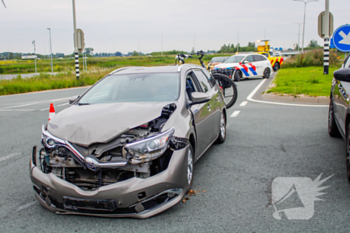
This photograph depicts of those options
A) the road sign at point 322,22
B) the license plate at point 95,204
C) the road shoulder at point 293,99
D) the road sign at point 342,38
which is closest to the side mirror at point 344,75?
the license plate at point 95,204

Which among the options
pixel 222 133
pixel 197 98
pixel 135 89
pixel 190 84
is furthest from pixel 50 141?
pixel 222 133

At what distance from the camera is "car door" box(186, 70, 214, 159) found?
508cm

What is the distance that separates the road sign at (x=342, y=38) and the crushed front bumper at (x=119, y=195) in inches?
376

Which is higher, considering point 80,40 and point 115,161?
point 80,40

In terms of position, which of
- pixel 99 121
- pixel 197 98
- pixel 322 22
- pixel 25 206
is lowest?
pixel 25 206

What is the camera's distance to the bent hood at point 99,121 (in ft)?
12.3

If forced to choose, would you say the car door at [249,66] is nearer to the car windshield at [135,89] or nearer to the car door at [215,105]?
the car door at [215,105]

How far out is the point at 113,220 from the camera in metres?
3.72

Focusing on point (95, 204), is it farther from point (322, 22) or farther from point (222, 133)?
point (322, 22)

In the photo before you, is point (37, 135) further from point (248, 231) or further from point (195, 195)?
point (248, 231)

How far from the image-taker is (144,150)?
3.67 meters

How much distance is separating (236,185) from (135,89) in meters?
1.86

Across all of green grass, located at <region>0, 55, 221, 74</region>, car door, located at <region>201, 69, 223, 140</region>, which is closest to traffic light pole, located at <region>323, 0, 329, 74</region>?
car door, located at <region>201, 69, 223, 140</region>

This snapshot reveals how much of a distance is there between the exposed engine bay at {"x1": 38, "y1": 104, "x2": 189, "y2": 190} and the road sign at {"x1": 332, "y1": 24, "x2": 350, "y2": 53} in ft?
31.3
